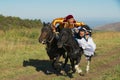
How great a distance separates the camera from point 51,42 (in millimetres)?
14266

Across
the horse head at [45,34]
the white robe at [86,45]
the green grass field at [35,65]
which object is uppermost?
the horse head at [45,34]

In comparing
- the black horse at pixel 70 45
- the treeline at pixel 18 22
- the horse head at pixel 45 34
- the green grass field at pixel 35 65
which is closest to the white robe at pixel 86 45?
the black horse at pixel 70 45

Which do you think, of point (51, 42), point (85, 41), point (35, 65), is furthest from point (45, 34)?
point (35, 65)

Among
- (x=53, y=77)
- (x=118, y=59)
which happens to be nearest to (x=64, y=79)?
(x=53, y=77)

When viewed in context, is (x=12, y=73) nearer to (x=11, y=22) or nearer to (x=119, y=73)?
(x=119, y=73)

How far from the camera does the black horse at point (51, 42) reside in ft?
45.8

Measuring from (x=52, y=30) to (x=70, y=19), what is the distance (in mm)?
759

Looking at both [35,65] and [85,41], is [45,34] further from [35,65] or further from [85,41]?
[35,65]

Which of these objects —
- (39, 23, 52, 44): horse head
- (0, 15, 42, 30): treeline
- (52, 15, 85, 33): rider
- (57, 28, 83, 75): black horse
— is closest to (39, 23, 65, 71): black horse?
(39, 23, 52, 44): horse head

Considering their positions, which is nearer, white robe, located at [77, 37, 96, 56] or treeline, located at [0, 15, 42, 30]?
white robe, located at [77, 37, 96, 56]

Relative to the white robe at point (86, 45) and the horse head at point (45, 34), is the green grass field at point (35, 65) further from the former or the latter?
the horse head at point (45, 34)

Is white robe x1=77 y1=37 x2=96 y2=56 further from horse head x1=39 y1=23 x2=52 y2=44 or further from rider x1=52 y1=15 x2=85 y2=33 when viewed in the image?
horse head x1=39 y1=23 x2=52 y2=44

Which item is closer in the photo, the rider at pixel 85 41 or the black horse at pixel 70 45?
the black horse at pixel 70 45

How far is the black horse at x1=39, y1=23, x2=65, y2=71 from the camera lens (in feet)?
45.8
